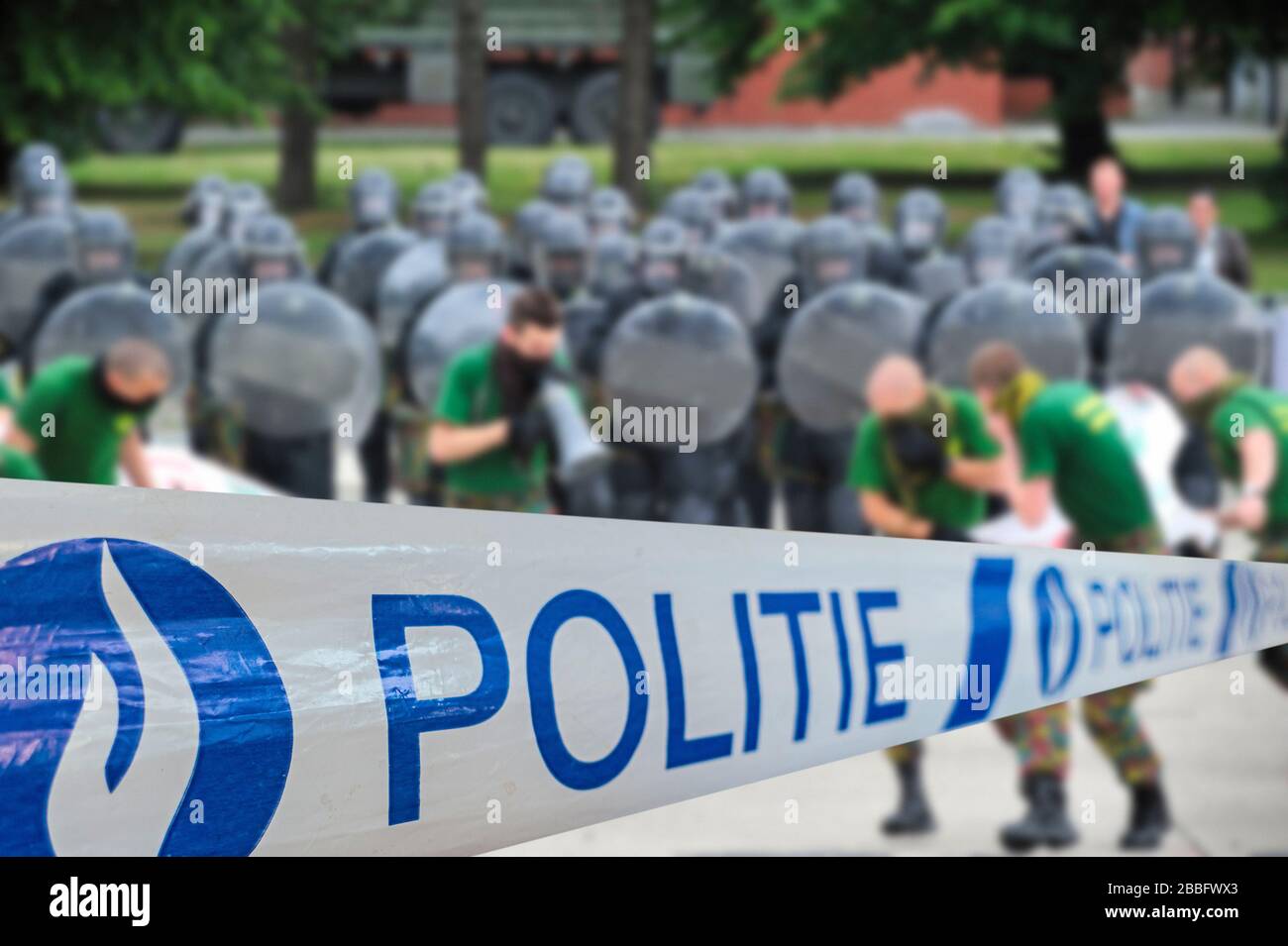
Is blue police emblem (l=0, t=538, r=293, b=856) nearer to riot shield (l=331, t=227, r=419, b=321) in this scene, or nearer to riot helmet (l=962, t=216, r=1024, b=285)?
riot shield (l=331, t=227, r=419, b=321)

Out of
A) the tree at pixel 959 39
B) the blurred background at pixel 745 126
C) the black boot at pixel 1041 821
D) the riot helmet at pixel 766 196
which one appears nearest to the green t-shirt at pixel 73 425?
the blurred background at pixel 745 126

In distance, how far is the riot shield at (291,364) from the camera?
768 cm

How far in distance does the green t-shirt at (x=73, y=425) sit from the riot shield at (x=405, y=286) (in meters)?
2.13

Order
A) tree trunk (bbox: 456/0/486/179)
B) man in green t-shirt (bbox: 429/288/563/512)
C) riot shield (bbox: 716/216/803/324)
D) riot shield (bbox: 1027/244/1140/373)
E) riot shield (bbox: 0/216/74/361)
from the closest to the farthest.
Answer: man in green t-shirt (bbox: 429/288/563/512) → riot shield (bbox: 1027/244/1140/373) → riot shield (bbox: 0/216/74/361) → riot shield (bbox: 716/216/803/324) → tree trunk (bbox: 456/0/486/179)

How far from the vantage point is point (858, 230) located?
9.88m

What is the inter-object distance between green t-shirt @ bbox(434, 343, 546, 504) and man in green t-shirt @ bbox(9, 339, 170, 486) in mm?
996

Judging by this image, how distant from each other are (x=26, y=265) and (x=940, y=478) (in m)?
5.58

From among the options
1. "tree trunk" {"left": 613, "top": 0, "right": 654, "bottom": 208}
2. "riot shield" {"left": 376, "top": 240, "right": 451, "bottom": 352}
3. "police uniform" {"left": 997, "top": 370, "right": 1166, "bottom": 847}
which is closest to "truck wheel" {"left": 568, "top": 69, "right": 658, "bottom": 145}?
"tree trunk" {"left": 613, "top": 0, "right": 654, "bottom": 208}

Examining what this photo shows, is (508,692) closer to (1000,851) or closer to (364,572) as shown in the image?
(364,572)

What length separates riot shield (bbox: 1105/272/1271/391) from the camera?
737cm

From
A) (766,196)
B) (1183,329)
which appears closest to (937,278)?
(1183,329)

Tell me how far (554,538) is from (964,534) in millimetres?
3329

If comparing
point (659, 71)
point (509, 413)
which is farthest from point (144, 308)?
point (659, 71)

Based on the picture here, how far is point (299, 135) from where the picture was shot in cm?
2531
